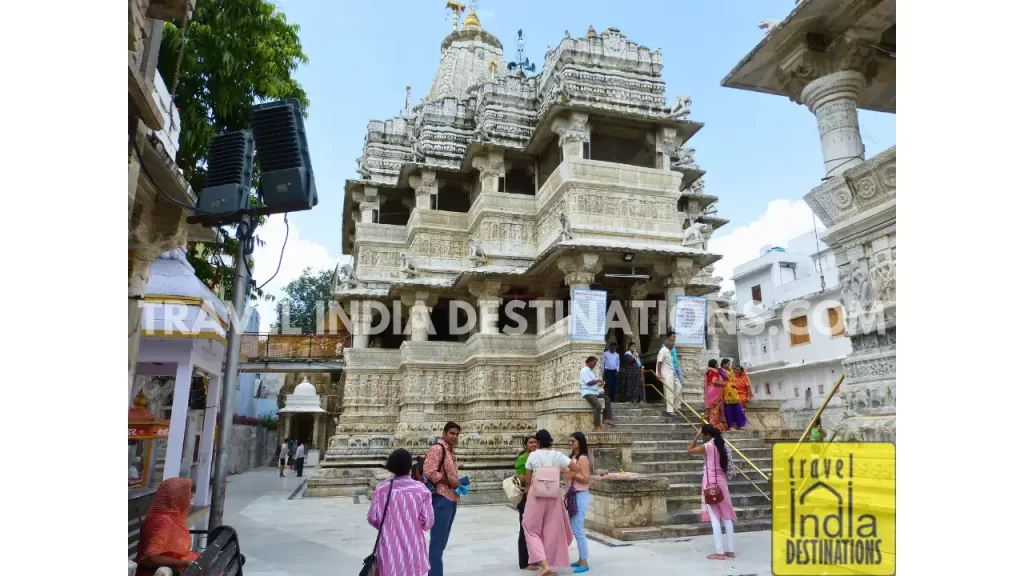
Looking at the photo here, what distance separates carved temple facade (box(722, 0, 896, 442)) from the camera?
507 centimetres

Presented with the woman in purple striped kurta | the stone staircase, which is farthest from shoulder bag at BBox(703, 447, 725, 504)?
the woman in purple striped kurta

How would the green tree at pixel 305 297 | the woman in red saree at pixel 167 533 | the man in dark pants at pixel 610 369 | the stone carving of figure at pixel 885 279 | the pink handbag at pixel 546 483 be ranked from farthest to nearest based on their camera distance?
the green tree at pixel 305 297 → the man in dark pants at pixel 610 369 → the pink handbag at pixel 546 483 → the stone carving of figure at pixel 885 279 → the woman in red saree at pixel 167 533

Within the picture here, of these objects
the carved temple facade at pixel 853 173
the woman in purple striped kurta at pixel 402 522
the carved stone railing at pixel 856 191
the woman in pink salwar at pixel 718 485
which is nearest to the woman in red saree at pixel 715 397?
the woman in pink salwar at pixel 718 485

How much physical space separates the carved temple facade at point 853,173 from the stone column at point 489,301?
345 inches

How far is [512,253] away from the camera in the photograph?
15.0 m

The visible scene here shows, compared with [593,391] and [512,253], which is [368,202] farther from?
[593,391]

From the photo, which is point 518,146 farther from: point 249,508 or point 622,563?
Answer: point 622,563

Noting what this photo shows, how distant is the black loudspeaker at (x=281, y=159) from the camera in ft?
14.8

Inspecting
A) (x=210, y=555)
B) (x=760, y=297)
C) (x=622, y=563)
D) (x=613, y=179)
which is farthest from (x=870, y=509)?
(x=760, y=297)

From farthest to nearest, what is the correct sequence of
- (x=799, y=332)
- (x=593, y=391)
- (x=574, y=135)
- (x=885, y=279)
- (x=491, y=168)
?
(x=799, y=332) < (x=491, y=168) < (x=574, y=135) < (x=593, y=391) < (x=885, y=279)

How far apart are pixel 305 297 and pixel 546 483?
1446 inches

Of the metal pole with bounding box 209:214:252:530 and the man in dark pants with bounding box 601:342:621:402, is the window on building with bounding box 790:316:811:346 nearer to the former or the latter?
the man in dark pants with bounding box 601:342:621:402

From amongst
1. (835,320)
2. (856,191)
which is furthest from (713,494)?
(835,320)

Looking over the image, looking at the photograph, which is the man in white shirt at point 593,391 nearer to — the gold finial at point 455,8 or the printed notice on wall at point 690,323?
the printed notice on wall at point 690,323
